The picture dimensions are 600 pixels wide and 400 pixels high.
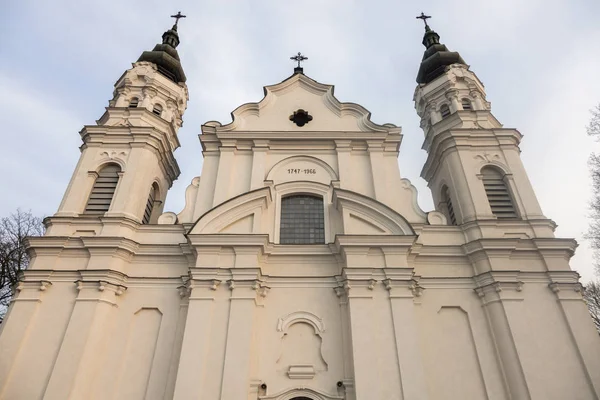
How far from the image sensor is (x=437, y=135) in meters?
16.8

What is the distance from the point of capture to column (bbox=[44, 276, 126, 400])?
1046cm

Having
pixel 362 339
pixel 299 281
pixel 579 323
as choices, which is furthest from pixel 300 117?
pixel 579 323

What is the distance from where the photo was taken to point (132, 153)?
51.1 feet

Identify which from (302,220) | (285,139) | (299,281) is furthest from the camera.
Answer: (285,139)

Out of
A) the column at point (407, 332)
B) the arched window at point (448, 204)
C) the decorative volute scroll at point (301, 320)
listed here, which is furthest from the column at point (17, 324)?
the arched window at point (448, 204)

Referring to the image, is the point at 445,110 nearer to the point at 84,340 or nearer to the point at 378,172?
the point at 378,172

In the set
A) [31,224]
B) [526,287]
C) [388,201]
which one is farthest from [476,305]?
[31,224]

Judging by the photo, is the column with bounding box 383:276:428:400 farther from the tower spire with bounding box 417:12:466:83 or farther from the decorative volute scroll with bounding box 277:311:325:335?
the tower spire with bounding box 417:12:466:83

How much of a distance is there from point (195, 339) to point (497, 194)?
11523mm

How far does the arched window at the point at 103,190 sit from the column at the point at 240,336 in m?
5.92

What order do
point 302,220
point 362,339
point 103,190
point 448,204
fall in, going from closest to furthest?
point 362,339 → point 302,220 → point 103,190 → point 448,204

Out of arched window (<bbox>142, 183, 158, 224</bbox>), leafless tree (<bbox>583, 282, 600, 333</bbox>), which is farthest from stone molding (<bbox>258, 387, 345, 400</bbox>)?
leafless tree (<bbox>583, 282, 600, 333</bbox>)

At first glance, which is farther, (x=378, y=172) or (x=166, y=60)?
(x=166, y=60)

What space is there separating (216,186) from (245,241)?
123 inches
